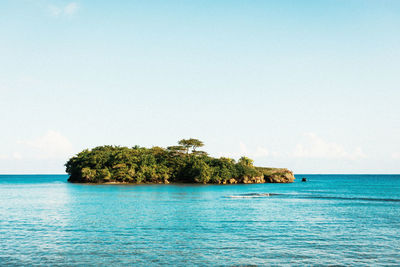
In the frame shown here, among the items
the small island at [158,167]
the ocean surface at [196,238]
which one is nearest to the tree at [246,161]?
the small island at [158,167]

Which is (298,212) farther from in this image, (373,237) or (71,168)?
(71,168)

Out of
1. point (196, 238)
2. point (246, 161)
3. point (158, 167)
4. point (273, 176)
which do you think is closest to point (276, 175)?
point (273, 176)

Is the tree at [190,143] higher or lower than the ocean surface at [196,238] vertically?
higher

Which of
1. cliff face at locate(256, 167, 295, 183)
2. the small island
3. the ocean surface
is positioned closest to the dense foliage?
the small island

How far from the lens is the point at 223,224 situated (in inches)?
1409

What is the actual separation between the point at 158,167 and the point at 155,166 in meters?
1.93

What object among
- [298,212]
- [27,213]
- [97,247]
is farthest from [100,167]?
[97,247]

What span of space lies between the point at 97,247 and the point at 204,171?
116 metres

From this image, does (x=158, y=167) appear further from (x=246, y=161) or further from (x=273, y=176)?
(x=273, y=176)

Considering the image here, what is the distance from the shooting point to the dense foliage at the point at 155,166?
140m

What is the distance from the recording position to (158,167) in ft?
474

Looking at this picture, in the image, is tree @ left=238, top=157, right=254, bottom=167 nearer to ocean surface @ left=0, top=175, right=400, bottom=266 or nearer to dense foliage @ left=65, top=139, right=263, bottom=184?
dense foliage @ left=65, top=139, right=263, bottom=184

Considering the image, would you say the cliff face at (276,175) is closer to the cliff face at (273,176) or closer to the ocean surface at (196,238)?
the cliff face at (273,176)

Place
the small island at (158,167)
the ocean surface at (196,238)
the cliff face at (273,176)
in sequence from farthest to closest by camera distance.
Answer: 1. the cliff face at (273,176)
2. the small island at (158,167)
3. the ocean surface at (196,238)
